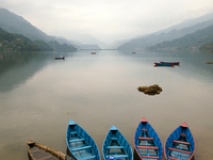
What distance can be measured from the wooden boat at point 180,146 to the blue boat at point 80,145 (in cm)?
702

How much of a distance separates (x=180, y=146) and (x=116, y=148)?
6.99 m

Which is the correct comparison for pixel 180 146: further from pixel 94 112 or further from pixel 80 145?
pixel 94 112

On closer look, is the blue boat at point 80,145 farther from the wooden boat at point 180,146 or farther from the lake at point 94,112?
the wooden boat at point 180,146

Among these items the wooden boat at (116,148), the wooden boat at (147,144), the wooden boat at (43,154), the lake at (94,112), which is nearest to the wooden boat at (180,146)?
the wooden boat at (147,144)

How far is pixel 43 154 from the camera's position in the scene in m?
19.8

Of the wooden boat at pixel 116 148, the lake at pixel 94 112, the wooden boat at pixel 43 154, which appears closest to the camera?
the wooden boat at pixel 43 154

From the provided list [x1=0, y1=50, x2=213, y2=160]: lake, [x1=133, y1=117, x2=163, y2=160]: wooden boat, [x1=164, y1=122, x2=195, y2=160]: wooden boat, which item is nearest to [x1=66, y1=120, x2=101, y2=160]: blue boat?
[x1=0, y1=50, x2=213, y2=160]: lake

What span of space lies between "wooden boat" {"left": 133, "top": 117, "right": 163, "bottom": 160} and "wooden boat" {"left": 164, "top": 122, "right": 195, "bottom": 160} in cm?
88

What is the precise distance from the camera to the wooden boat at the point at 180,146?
2016 cm

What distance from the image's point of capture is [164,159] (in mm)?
20625

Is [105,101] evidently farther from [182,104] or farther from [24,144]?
[24,144]

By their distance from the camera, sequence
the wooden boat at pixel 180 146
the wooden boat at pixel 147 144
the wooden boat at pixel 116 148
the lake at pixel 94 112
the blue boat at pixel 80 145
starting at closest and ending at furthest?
the wooden boat at pixel 116 148, the wooden boat at pixel 147 144, the blue boat at pixel 80 145, the wooden boat at pixel 180 146, the lake at pixel 94 112

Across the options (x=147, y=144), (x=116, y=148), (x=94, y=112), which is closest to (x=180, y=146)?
(x=147, y=144)

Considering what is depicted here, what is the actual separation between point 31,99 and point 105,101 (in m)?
15.7
